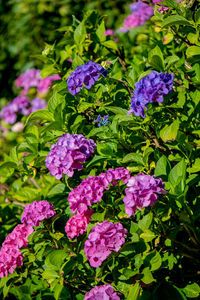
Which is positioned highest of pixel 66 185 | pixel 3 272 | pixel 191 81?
pixel 191 81

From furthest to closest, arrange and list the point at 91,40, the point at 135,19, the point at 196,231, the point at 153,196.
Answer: the point at 135,19 < the point at 91,40 < the point at 196,231 < the point at 153,196

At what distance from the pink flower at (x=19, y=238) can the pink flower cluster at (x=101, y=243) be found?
18.8 inches

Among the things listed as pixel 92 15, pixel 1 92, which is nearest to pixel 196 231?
pixel 92 15

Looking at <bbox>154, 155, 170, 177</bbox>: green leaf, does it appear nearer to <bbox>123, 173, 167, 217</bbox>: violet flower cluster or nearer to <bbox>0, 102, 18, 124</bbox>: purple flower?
<bbox>123, 173, 167, 217</bbox>: violet flower cluster

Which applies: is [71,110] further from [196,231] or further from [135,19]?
[135,19]

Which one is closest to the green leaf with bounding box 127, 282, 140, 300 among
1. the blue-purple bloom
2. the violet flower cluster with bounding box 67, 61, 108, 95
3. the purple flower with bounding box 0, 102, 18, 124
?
the blue-purple bloom

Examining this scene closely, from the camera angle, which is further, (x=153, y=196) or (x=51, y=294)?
(x=51, y=294)

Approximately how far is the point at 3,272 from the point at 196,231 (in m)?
0.93

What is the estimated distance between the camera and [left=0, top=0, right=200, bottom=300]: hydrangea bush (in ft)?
4.25

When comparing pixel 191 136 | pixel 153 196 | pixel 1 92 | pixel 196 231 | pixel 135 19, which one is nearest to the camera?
pixel 153 196

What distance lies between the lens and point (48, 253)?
151 cm

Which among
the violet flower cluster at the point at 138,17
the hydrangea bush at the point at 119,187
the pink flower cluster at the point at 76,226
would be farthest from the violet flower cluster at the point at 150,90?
the violet flower cluster at the point at 138,17

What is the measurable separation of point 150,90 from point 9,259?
1000 mm

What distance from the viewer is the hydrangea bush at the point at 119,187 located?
4.25 feet
